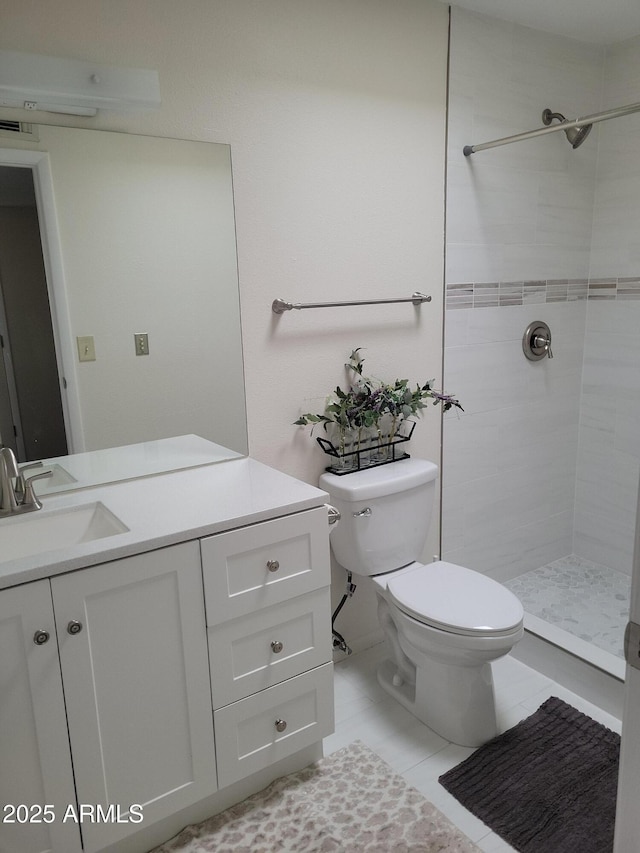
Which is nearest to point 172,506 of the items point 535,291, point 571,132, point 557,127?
point 557,127

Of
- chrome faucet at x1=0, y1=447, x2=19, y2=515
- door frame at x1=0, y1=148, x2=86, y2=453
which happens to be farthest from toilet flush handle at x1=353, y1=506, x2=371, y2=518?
Answer: chrome faucet at x1=0, y1=447, x2=19, y2=515

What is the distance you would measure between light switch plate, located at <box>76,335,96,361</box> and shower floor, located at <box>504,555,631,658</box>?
202cm

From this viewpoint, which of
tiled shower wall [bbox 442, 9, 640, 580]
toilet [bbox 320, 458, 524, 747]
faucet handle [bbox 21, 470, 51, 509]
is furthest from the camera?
tiled shower wall [bbox 442, 9, 640, 580]

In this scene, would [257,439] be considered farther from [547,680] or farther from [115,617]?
[547,680]

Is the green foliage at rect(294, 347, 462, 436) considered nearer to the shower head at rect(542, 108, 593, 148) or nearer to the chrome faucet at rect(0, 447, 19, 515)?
the chrome faucet at rect(0, 447, 19, 515)

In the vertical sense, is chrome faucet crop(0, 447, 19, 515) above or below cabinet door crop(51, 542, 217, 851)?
above

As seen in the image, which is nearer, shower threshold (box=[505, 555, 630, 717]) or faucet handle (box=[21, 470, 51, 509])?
faucet handle (box=[21, 470, 51, 509])

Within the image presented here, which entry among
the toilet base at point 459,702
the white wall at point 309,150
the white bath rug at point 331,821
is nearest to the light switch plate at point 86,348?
the white wall at point 309,150

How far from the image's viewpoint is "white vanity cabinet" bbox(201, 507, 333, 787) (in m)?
1.58

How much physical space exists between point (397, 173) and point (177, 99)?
82 cm

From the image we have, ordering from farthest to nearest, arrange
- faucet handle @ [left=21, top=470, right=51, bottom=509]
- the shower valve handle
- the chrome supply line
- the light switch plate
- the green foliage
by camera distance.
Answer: the shower valve handle → the green foliage → the chrome supply line → the light switch plate → faucet handle @ [left=21, top=470, right=51, bottom=509]

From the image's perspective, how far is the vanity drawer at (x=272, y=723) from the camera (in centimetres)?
165

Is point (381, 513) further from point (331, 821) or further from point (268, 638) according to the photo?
point (331, 821)

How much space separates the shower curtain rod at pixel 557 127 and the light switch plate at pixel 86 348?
1.56 meters
